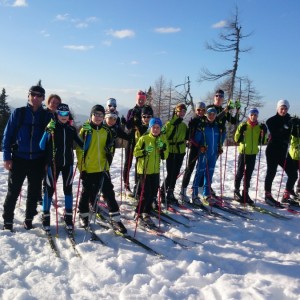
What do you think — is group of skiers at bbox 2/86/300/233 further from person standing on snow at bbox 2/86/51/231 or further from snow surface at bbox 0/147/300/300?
snow surface at bbox 0/147/300/300

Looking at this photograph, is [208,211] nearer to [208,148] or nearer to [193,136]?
[208,148]

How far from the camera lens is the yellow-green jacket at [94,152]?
5711 millimetres

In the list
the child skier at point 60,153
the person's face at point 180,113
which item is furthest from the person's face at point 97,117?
the person's face at point 180,113

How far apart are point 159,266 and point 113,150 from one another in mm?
2841

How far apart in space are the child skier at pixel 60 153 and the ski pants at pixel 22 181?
Answer: 0.80ft

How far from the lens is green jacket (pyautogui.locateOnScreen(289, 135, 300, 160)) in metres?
7.69

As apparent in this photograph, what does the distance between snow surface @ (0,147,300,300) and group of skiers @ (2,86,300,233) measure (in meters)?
0.62

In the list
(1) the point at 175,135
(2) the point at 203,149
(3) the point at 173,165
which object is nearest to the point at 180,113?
(1) the point at 175,135

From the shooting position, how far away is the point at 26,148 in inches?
215

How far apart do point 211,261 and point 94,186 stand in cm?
240

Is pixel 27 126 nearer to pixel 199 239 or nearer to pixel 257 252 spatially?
pixel 199 239

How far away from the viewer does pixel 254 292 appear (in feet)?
13.1

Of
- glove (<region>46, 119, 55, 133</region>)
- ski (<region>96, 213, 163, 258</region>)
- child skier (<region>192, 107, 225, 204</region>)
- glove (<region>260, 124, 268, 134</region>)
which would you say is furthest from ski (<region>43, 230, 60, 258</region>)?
glove (<region>260, 124, 268, 134</region>)

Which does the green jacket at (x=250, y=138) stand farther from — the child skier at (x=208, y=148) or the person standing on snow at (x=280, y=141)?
the child skier at (x=208, y=148)
